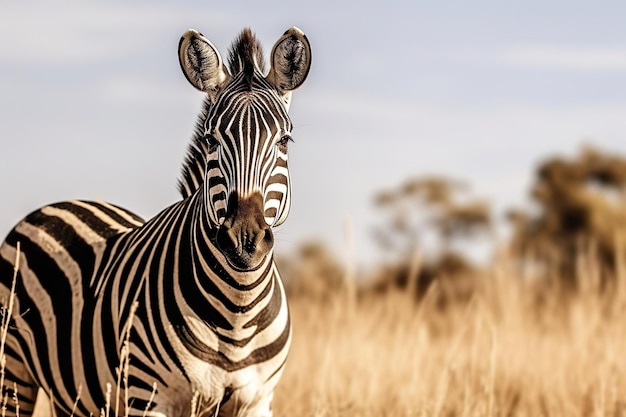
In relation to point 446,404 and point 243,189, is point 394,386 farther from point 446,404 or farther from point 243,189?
point 243,189

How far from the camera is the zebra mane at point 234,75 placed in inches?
177

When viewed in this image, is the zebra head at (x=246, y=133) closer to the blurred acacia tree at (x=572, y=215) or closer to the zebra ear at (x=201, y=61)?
the zebra ear at (x=201, y=61)

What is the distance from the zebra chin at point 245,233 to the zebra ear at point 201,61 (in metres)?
0.70

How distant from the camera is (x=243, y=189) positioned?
157 inches

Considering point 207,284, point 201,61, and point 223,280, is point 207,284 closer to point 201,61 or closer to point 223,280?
point 223,280

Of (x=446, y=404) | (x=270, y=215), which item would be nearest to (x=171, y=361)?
(x=270, y=215)

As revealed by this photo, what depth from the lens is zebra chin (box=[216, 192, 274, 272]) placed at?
387 centimetres

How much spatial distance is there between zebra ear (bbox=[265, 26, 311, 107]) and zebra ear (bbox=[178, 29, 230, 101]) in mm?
225

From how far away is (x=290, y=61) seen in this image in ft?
14.7

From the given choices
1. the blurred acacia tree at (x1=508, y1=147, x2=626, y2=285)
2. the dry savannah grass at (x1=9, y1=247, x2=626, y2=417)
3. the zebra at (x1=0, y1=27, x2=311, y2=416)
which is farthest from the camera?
the blurred acacia tree at (x1=508, y1=147, x2=626, y2=285)

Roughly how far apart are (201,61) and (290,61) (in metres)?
0.39

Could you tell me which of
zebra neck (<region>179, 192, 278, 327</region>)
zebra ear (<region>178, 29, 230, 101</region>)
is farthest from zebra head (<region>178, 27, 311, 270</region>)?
zebra neck (<region>179, 192, 278, 327</region>)

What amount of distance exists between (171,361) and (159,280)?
1.33ft

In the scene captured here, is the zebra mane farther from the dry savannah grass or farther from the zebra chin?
the dry savannah grass
